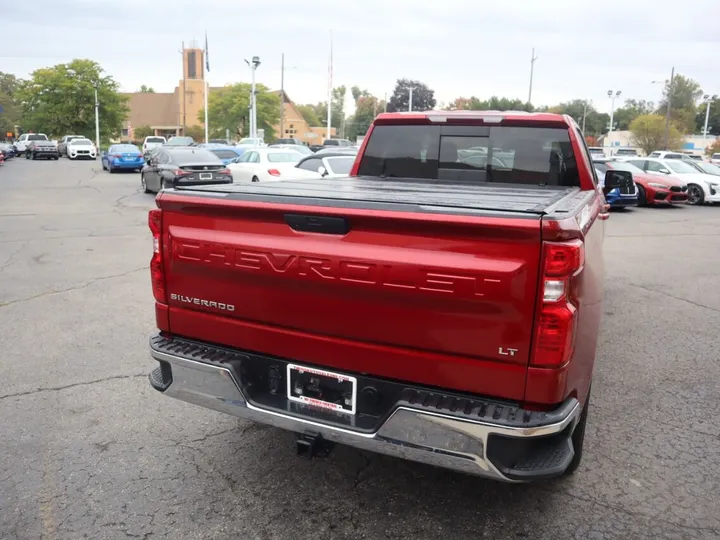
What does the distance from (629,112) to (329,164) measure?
124103 millimetres

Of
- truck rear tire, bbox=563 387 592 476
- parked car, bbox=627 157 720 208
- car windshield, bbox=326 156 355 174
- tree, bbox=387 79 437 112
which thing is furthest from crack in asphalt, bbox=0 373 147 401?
tree, bbox=387 79 437 112

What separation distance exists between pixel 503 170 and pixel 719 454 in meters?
2.48

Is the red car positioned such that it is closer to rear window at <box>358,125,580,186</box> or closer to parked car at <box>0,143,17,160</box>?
rear window at <box>358,125,580,186</box>

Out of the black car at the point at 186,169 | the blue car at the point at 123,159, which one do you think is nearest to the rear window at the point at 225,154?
the blue car at the point at 123,159

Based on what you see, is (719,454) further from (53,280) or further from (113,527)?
(53,280)

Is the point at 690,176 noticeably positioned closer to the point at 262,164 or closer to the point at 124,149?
the point at 262,164

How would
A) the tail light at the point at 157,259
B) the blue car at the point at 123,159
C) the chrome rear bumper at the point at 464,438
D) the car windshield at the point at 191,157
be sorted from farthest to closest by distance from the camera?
the blue car at the point at 123,159 < the car windshield at the point at 191,157 < the tail light at the point at 157,259 < the chrome rear bumper at the point at 464,438

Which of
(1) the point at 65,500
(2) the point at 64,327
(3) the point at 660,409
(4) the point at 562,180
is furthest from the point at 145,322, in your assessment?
(3) the point at 660,409

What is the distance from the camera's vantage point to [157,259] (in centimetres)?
326

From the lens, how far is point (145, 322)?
20.4ft

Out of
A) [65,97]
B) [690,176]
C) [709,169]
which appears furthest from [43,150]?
[709,169]

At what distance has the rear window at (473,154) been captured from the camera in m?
4.75

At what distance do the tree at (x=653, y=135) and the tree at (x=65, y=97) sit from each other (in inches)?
2343

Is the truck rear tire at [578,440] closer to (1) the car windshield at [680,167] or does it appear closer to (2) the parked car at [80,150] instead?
(1) the car windshield at [680,167]
